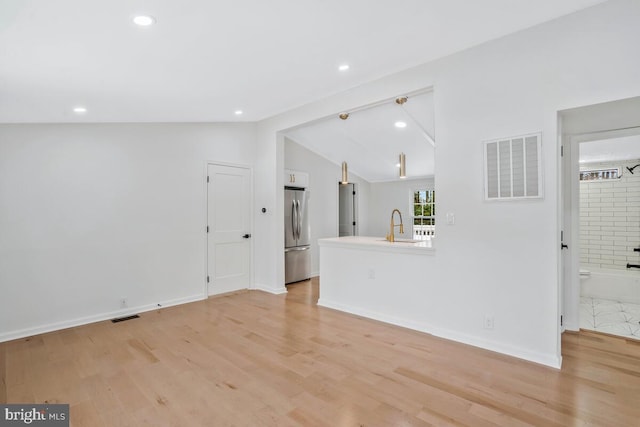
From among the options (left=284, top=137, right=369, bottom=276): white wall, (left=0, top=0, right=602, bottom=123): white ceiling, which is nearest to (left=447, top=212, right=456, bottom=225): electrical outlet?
(left=0, top=0, right=602, bottom=123): white ceiling

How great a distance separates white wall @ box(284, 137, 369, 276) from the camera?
6145 millimetres

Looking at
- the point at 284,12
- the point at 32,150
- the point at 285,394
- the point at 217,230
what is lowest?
the point at 285,394

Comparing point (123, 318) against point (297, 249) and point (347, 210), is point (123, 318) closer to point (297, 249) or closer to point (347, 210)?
point (297, 249)

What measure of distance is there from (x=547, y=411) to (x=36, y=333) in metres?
4.68

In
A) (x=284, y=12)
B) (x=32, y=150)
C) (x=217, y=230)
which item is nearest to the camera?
(x=284, y=12)

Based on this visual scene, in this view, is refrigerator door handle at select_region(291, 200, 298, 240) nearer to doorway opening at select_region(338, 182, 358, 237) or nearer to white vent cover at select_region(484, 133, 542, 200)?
doorway opening at select_region(338, 182, 358, 237)

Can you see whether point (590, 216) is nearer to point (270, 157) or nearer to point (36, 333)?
point (270, 157)

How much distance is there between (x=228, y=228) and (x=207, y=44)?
10.3 feet

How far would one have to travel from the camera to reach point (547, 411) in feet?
6.75

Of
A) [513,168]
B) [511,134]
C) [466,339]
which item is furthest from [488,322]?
[511,134]

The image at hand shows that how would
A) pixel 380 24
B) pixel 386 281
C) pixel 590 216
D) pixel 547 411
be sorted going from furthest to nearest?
pixel 590 216 → pixel 386 281 → pixel 380 24 → pixel 547 411

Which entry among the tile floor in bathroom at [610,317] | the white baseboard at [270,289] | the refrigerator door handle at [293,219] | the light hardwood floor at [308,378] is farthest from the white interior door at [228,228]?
the tile floor in bathroom at [610,317]

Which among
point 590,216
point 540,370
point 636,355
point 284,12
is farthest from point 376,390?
point 590,216

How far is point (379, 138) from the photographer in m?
5.41
